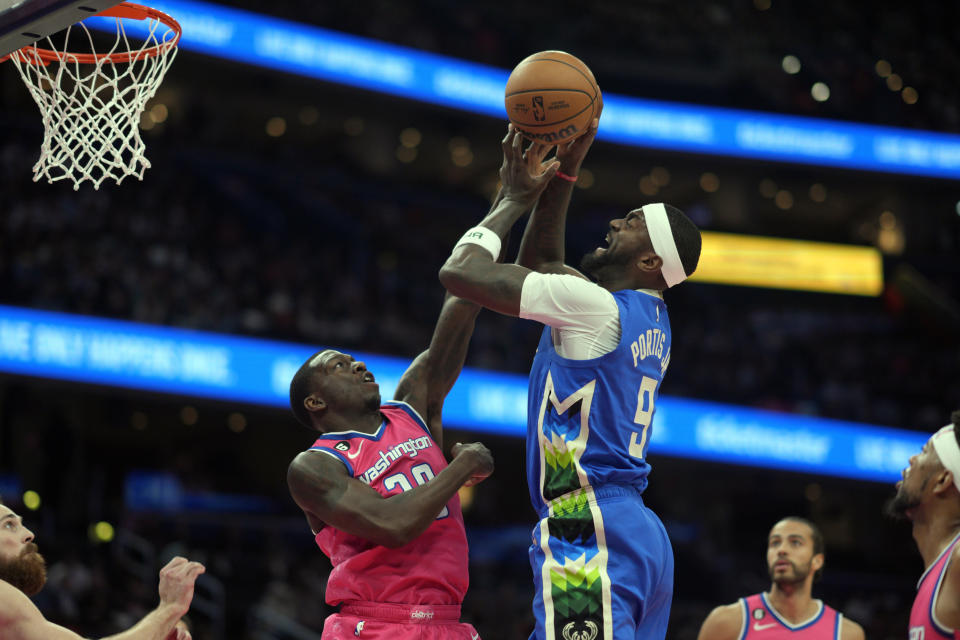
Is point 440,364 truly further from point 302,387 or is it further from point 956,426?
point 956,426

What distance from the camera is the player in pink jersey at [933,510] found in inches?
152

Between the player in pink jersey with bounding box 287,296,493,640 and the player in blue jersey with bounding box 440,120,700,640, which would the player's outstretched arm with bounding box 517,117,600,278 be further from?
the player in pink jersey with bounding box 287,296,493,640

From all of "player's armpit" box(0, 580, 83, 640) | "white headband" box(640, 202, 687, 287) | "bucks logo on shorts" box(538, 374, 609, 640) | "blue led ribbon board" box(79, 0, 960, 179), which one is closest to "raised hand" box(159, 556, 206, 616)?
"player's armpit" box(0, 580, 83, 640)

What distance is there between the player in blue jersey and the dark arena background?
26.7 feet

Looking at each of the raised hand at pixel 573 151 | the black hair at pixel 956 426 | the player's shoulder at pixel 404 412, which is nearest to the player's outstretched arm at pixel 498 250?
the raised hand at pixel 573 151

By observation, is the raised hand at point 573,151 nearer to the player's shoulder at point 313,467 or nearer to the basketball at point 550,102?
the basketball at point 550,102

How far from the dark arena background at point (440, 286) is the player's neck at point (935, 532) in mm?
8420

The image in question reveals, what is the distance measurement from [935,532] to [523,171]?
2.05 metres

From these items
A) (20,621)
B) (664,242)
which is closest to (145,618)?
(20,621)

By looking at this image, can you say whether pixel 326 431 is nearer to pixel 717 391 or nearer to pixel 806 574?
pixel 806 574

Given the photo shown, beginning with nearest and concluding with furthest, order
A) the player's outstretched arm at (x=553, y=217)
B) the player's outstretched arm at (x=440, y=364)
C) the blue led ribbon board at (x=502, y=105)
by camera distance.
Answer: the player's outstretched arm at (x=553, y=217)
the player's outstretched arm at (x=440, y=364)
the blue led ribbon board at (x=502, y=105)

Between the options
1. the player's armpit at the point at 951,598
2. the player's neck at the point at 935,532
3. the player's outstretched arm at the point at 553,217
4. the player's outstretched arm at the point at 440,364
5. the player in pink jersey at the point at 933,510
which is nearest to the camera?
the player's armpit at the point at 951,598

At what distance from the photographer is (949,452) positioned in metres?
4.09

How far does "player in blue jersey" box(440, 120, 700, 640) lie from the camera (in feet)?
12.5
